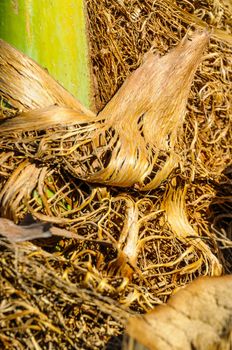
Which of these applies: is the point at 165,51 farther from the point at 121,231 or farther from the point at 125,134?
the point at 121,231

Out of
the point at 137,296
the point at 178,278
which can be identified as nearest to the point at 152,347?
the point at 137,296

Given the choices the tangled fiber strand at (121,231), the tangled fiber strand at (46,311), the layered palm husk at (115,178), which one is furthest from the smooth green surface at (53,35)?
the tangled fiber strand at (46,311)

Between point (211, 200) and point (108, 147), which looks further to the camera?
point (211, 200)

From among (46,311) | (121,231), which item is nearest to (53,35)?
(121,231)

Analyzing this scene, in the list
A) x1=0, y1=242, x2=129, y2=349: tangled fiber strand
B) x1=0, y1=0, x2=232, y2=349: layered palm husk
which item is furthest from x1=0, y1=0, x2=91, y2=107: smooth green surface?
x1=0, y1=242, x2=129, y2=349: tangled fiber strand

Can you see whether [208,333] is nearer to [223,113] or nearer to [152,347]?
[152,347]

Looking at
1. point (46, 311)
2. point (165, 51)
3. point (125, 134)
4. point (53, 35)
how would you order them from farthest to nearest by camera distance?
point (165, 51) < point (53, 35) < point (125, 134) < point (46, 311)
